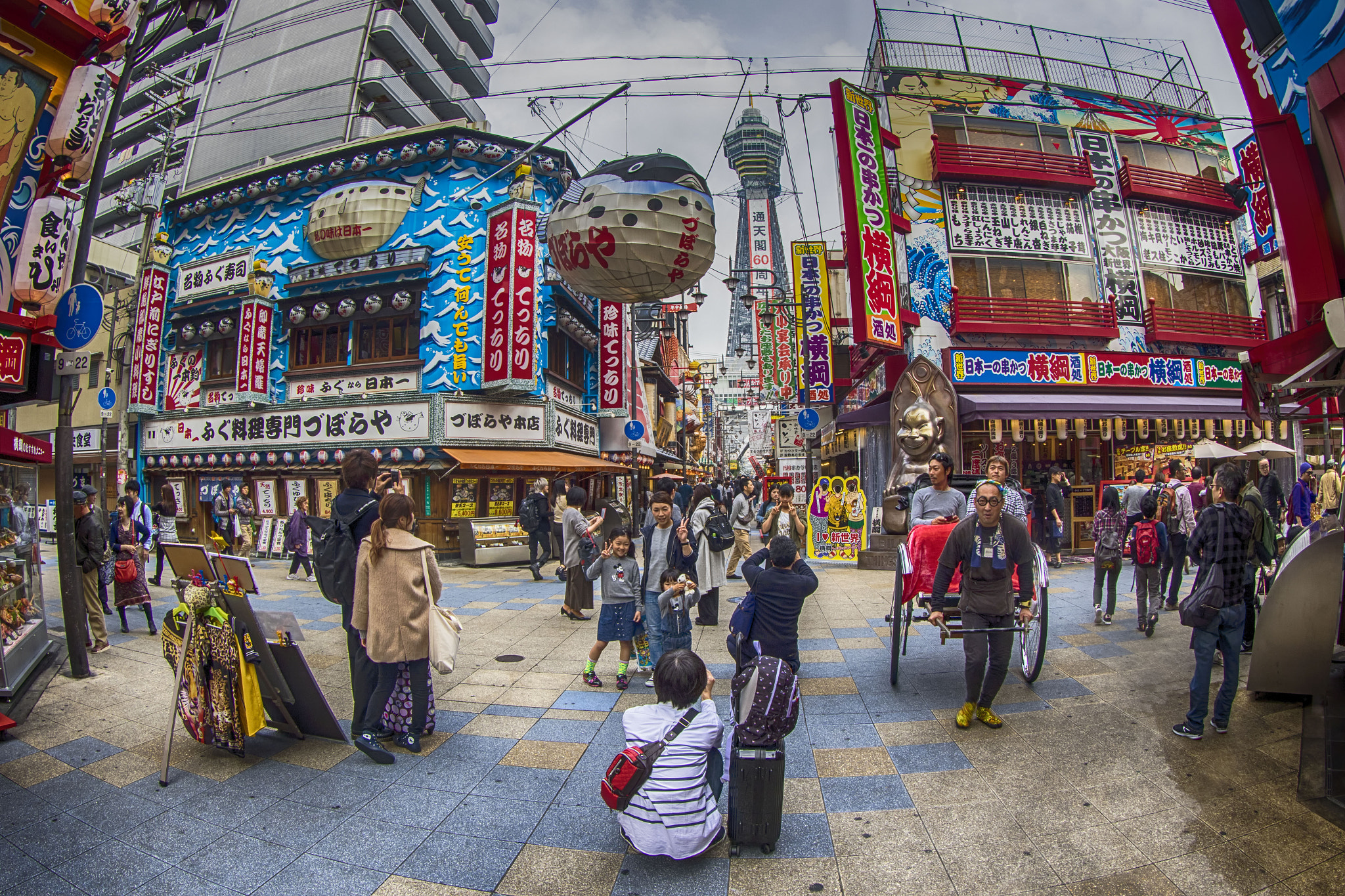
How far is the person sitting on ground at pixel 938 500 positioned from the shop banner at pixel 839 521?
6.46 metres

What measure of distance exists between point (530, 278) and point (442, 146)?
507 centimetres

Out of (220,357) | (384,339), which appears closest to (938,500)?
(384,339)

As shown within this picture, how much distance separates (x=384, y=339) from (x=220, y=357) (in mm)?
6147

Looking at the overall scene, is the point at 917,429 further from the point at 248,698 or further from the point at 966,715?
the point at 248,698

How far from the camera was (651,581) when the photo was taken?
5641 mm

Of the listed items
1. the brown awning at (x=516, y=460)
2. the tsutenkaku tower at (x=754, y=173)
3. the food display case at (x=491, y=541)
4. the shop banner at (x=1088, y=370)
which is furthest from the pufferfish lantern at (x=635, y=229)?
the tsutenkaku tower at (x=754, y=173)

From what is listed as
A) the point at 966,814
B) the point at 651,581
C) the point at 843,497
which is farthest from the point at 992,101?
the point at 966,814

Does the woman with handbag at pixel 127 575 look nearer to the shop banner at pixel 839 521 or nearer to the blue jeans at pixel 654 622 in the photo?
the blue jeans at pixel 654 622

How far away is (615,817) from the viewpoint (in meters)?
3.53

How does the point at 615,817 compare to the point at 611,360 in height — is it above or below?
below

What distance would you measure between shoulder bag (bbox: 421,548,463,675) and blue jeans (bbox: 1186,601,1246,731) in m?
4.99

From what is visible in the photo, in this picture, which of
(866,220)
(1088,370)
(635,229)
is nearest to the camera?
(635,229)

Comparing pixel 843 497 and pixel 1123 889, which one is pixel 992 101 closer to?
pixel 843 497

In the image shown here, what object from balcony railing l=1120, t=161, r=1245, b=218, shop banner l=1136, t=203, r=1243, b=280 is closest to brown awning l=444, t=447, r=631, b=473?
shop banner l=1136, t=203, r=1243, b=280
